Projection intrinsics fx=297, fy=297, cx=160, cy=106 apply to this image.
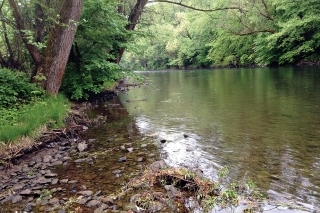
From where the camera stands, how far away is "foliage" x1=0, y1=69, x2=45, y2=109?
8649mm

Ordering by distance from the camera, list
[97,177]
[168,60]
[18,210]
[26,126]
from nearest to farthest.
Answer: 1. [18,210]
2. [97,177]
3. [26,126]
4. [168,60]

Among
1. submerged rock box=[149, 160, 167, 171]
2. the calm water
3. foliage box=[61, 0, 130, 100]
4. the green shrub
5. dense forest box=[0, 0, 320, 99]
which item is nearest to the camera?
the calm water

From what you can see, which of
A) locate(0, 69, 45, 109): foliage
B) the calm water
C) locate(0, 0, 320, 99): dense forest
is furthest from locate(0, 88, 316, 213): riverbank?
locate(0, 0, 320, 99): dense forest

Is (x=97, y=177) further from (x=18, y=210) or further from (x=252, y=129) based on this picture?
(x=252, y=129)

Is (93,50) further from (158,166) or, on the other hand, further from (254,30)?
(254,30)

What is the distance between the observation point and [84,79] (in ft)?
44.1

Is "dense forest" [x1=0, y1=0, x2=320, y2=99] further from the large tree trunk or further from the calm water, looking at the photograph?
the calm water

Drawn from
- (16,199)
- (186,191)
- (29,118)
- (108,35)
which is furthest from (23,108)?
(108,35)

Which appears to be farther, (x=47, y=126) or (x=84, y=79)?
(x=84, y=79)

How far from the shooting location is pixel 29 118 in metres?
7.69

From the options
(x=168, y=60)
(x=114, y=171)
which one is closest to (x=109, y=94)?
(x=114, y=171)

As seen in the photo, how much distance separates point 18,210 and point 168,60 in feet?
228

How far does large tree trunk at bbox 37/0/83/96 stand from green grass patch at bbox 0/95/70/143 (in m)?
0.84

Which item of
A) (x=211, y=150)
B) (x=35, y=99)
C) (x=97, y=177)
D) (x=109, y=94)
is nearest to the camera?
(x=97, y=177)
